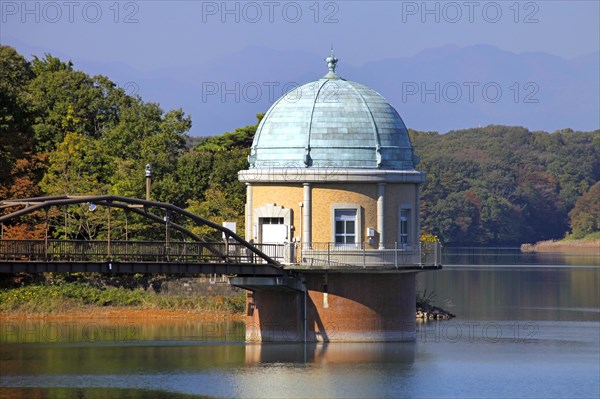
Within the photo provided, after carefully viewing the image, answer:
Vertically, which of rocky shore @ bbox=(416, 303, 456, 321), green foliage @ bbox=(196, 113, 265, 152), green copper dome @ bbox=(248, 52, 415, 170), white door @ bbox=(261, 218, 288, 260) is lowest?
rocky shore @ bbox=(416, 303, 456, 321)

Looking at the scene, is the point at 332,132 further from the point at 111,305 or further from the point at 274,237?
the point at 111,305

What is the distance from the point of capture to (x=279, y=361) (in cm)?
6419

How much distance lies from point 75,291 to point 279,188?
20.9 m

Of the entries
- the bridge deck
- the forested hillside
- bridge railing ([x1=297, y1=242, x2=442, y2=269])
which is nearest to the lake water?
the bridge deck

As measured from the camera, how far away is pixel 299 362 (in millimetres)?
63719

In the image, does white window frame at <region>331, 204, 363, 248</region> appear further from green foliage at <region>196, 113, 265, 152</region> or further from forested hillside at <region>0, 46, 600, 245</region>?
green foliage at <region>196, 113, 265, 152</region>

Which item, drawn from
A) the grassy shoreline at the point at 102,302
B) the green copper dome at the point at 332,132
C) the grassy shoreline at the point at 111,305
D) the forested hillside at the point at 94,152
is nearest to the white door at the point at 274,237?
the green copper dome at the point at 332,132

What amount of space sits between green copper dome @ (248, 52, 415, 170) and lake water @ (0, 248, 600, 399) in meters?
7.23

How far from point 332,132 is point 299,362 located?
9.89m

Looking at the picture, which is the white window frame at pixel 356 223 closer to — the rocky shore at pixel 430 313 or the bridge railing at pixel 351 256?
the bridge railing at pixel 351 256

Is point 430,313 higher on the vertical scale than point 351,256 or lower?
lower

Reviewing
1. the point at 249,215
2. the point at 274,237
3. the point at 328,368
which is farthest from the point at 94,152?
the point at 328,368

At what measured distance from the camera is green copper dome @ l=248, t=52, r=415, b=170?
6844 cm

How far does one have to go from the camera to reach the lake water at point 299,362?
57750 millimetres
